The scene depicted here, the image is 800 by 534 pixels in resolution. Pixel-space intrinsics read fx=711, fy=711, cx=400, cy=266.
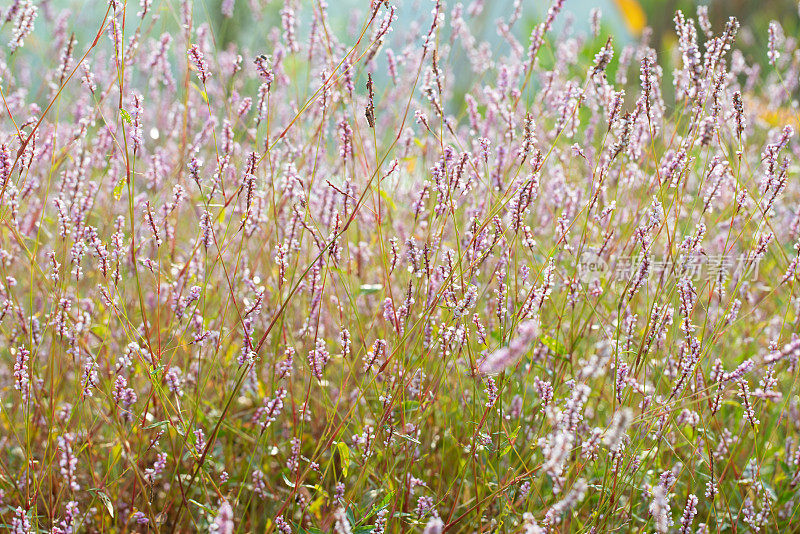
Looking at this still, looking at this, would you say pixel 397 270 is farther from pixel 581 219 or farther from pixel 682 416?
pixel 682 416

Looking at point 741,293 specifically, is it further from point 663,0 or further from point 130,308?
point 663,0

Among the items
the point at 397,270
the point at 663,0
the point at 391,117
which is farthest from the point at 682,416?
the point at 663,0

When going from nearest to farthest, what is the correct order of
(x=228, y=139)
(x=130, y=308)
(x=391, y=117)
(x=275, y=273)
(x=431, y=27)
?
1. (x=431, y=27)
2. (x=228, y=139)
3. (x=130, y=308)
4. (x=275, y=273)
5. (x=391, y=117)

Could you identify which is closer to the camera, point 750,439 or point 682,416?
point 682,416

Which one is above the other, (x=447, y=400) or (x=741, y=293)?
(x=741, y=293)

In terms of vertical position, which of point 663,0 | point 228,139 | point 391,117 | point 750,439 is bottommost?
point 750,439

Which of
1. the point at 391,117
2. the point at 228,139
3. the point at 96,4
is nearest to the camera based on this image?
the point at 228,139

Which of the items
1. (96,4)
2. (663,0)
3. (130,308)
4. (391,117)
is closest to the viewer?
(130,308)

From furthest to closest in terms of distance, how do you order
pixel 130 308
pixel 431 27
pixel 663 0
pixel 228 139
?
pixel 663 0 < pixel 130 308 < pixel 228 139 < pixel 431 27

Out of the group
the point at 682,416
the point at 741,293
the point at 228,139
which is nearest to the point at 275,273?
the point at 228,139
